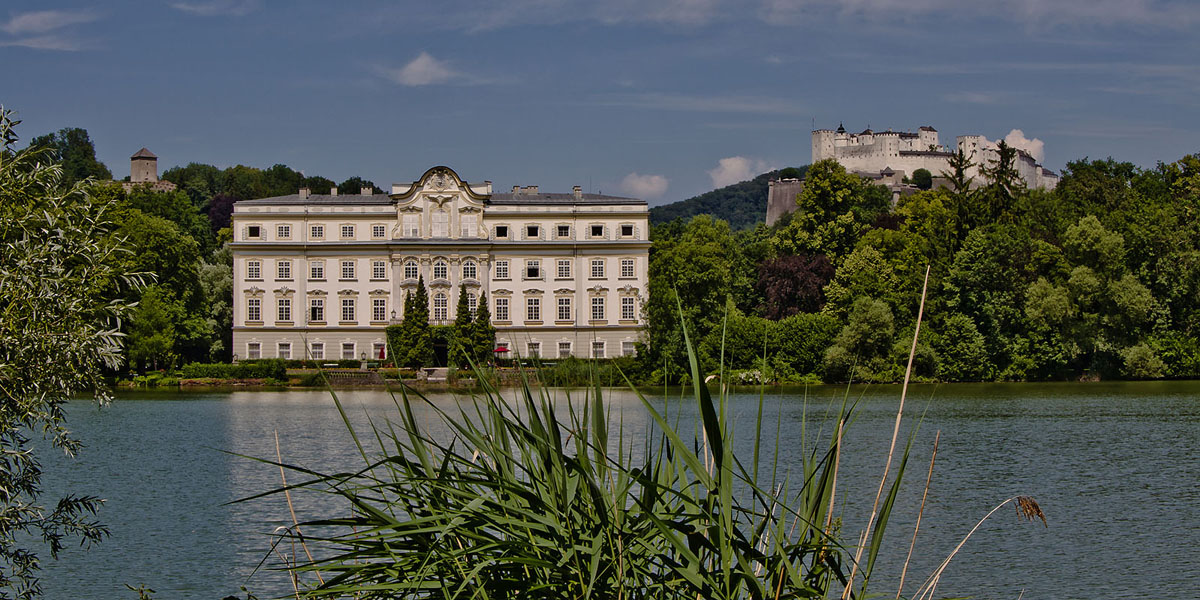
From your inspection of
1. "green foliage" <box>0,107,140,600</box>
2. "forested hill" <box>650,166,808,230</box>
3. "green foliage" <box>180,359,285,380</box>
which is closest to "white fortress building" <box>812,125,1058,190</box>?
"forested hill" <box>650,166,808,230</box>

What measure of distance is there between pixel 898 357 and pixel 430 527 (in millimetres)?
37517

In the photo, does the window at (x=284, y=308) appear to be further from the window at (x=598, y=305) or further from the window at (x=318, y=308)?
the window at (x=598, y=305)

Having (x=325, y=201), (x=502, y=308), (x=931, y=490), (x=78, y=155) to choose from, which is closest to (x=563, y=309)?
(x=502, y=308)

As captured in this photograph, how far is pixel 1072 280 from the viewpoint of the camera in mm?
39156

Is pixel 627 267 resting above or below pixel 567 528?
above

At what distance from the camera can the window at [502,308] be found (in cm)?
5428

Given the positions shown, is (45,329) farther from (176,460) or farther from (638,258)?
(638,258)

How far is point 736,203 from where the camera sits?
519ft

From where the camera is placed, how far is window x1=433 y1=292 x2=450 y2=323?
53.9 meters

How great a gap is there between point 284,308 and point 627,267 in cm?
1509

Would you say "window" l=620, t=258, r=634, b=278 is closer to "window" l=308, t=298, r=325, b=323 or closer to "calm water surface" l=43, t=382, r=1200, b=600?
"window" l=308, t=298, r=325, b=323

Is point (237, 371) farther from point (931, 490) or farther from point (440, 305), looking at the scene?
point (931, 490)

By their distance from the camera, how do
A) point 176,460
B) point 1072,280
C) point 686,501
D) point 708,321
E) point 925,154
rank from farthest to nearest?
point 925,154 < point 708,321 < point 1072,280 < point 176,460 < point 686,501

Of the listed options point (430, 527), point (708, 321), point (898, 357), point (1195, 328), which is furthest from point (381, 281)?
point (430, 527)
